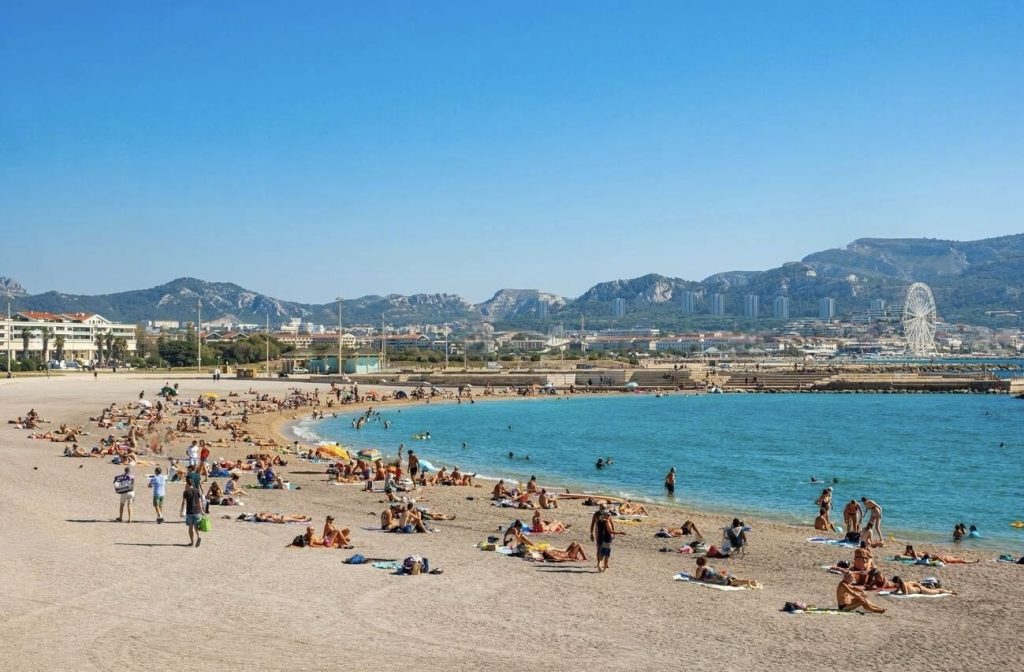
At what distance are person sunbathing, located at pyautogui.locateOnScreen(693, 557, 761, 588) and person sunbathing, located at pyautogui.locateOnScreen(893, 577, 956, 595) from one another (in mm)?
1872

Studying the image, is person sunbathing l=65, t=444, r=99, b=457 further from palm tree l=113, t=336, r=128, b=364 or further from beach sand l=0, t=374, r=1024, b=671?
palm tree l=113, t=336, r=128, b=364

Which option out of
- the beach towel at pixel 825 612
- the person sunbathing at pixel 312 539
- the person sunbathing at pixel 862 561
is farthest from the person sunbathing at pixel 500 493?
the beach towel at pixel 825 612

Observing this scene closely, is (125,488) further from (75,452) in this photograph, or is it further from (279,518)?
(75,452)

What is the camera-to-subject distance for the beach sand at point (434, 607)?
32.1 ft

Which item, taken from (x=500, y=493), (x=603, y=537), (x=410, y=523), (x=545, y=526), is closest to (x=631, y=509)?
(x=500, y=493)

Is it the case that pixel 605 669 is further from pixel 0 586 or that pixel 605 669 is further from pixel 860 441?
pixel 860 441

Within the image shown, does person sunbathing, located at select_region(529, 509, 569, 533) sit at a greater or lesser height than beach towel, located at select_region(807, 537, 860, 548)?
greater

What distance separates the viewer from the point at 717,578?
13586 millimetres

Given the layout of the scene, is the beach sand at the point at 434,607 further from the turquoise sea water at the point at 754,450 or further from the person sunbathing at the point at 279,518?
the turquoise sea water at the point at 754,450

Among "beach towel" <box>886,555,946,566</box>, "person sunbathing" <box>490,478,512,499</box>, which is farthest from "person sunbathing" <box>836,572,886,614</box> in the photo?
"person sunbathing" <box>490,478,512,499</box>

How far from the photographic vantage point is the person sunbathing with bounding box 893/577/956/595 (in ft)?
42.7

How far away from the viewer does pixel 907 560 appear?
15.7m

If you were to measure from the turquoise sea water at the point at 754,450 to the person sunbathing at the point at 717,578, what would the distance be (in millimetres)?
7799

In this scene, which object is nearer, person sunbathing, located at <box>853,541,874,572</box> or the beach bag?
person sunbathing, located at <box>853,541,874,572</box>
